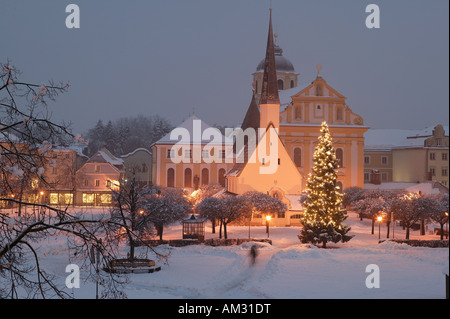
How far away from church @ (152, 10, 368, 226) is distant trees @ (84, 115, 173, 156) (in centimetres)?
2121

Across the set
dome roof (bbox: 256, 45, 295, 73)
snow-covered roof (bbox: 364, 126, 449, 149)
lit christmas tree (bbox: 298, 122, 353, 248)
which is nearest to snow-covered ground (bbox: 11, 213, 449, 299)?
lit christmas tree (bbox: 298, 122, 353, 248)

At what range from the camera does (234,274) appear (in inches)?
940

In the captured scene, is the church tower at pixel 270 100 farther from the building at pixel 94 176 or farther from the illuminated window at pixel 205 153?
the building at pixel 94 176

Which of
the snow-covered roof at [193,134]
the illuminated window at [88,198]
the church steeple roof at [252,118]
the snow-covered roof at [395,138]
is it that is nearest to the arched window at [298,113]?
the church steeple roof at [252,118]

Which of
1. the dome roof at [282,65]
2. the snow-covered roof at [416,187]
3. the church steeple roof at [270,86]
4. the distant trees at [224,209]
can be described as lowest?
the distant trees at [224,209]

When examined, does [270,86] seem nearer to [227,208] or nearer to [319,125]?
[319,125]

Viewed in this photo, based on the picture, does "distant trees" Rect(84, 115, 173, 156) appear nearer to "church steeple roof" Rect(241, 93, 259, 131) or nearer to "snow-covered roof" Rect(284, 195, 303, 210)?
"church steeple roof" Rect(241, 93, 259, 131)

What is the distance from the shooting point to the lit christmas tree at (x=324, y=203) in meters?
34.2

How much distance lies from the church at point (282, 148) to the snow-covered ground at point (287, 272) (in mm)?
13450

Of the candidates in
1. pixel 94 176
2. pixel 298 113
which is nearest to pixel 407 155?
pixel 298 113

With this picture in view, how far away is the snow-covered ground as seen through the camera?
19.8 m
